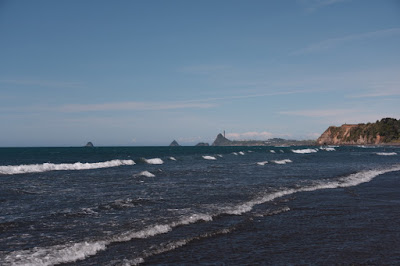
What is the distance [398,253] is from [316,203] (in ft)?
29.3

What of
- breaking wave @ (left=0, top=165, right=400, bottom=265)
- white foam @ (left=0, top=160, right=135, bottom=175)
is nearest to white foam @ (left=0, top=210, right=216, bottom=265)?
breaking wave @ (left=0, top=165, right=400, bottom=265)

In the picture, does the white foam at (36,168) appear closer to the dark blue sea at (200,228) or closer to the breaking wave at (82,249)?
the dark blue sea at (200,228)

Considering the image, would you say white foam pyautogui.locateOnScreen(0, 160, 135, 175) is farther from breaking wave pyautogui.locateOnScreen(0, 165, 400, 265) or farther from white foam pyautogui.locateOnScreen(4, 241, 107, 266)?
white foam pyautogui.locateOnScreen(4, 241, 107, 266)

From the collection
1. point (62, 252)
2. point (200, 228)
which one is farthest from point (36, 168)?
point (62, 252)

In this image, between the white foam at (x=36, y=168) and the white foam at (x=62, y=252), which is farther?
the white foam at (x=36, y=168)

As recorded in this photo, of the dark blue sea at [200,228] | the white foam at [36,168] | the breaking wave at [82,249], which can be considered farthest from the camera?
the white foam at [36,168]

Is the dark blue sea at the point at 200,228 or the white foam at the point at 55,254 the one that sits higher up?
the white foam at the point at 55,254

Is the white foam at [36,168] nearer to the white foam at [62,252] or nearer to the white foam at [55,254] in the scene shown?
the white foam at [62,252]

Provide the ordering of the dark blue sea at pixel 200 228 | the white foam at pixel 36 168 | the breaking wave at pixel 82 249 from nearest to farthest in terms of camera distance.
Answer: the breaking wave at pixel 82 249 → the dark blue sea at pixel 200 228 → the white foam at pixel 36 168

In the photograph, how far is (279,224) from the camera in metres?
14.2

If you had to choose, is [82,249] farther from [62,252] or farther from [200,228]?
[200,228]

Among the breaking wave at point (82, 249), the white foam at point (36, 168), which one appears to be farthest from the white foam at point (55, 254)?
the white foam at point (36, 168)

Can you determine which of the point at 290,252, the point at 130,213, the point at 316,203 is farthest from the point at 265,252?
the point at 316,203

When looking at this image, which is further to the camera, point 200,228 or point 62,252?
point 200,228
